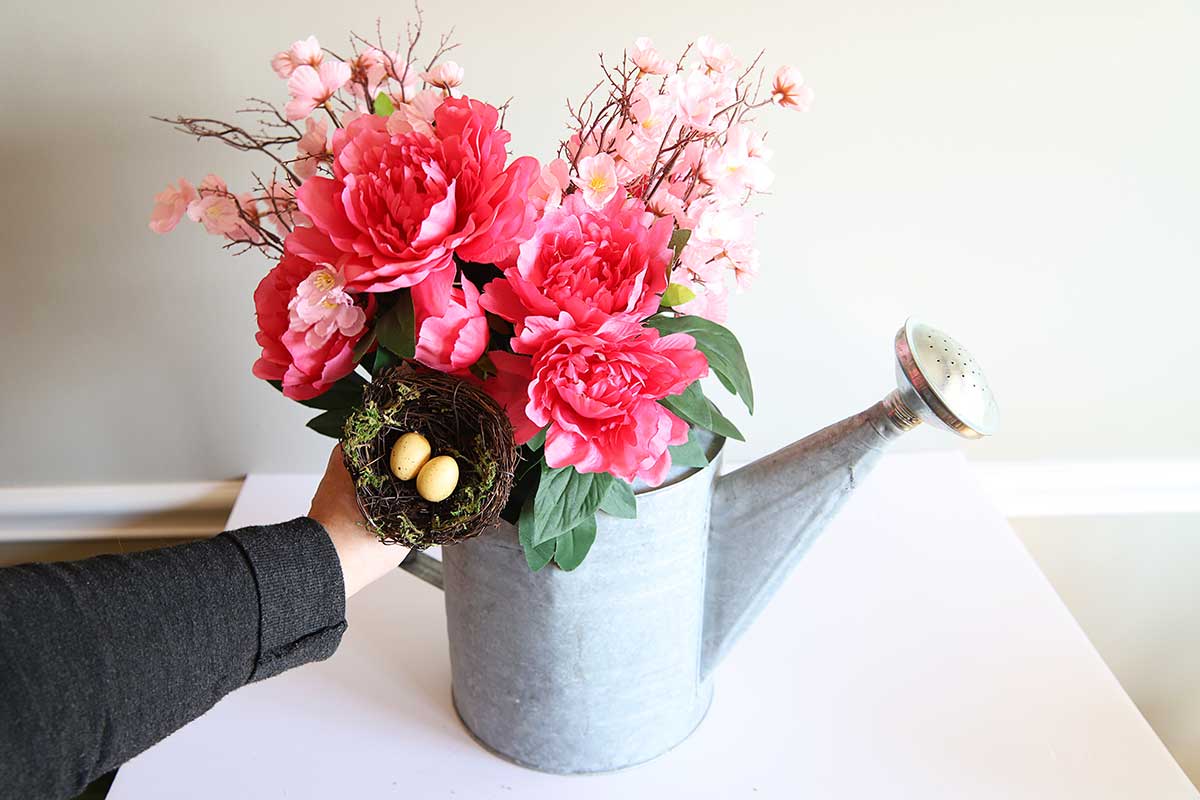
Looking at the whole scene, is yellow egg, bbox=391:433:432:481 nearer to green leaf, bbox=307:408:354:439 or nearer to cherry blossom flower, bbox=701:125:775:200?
green leaf, bbox=307:408:354:439

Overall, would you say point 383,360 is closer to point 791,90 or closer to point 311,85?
point 311,85

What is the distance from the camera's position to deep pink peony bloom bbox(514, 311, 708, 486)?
45 cm

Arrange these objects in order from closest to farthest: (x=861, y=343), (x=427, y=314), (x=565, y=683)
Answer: (x=427, y=314) → (x=565, y=683) → (x=861, y=343)

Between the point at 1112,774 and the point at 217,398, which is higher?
the point at 1112,774

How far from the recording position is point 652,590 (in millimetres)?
589

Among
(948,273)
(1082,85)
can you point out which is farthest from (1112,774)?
(1082,85)

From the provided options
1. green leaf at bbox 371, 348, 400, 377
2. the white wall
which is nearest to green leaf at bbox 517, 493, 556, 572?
green leaf at bbox 371, 348, 400, 377

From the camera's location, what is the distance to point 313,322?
0.47m

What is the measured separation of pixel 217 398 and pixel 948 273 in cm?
70

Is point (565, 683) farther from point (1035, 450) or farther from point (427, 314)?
point (1035, 450)

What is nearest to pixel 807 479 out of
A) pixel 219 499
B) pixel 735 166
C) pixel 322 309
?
pixel 735 166

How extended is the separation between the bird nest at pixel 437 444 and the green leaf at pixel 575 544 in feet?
0.20

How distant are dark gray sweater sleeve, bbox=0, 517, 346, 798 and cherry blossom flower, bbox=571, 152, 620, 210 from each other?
0.81 feet

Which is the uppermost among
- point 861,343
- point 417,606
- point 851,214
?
point 851,214
